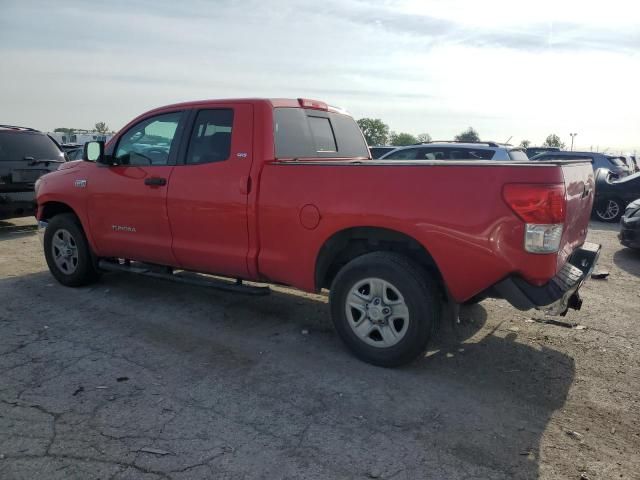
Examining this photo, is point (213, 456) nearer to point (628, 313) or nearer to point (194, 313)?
point (194, 313)

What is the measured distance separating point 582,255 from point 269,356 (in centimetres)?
271

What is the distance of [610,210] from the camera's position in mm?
12078

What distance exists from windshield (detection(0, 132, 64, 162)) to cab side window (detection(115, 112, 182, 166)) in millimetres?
4903

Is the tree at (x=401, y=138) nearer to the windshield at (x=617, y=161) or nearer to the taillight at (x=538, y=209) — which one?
the windshield at (x=617, y=161)

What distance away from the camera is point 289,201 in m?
4.09

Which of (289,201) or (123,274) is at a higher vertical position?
(289,201)

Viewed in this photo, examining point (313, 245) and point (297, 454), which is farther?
point (313, 245)

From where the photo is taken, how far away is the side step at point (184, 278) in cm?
455

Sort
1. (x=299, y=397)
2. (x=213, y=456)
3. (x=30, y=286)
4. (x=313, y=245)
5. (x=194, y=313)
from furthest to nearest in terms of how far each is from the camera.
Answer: (x=30, y=286), (x=194, y=313), (x=313, y=245), (x=299, y=397), (x=213, y=456)

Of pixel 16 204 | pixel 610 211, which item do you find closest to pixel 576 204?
pixel 16 204

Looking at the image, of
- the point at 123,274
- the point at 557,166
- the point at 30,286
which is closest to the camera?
the point at 557,166

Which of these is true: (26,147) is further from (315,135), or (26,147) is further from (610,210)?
(610,210)

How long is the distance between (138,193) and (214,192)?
1.06 m

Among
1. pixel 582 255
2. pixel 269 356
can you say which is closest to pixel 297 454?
pixel 269 356
